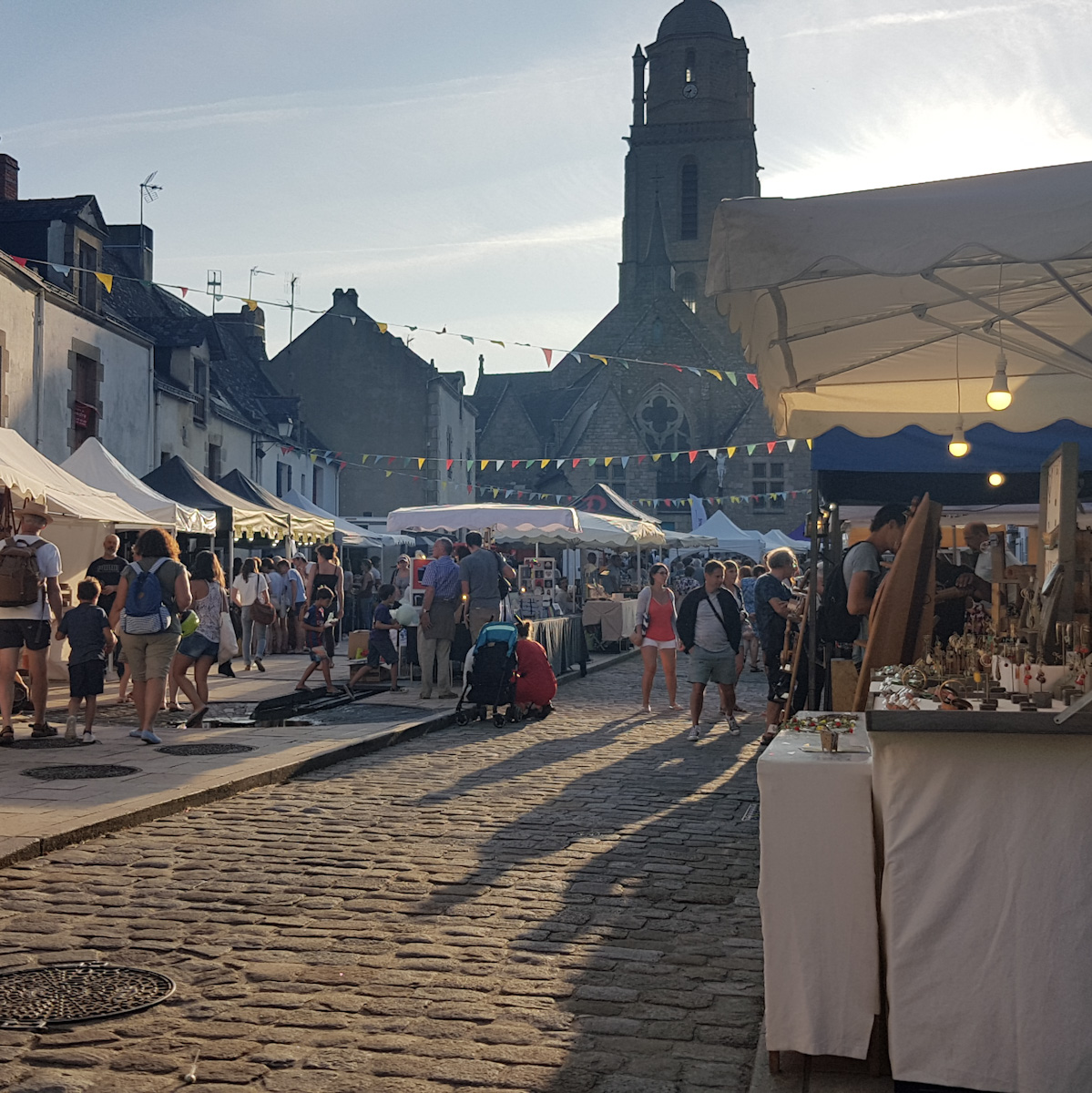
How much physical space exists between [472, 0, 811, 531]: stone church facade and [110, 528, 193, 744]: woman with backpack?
164ft

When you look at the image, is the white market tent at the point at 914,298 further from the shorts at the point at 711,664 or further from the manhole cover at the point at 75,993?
the shorts at the point at 711,664

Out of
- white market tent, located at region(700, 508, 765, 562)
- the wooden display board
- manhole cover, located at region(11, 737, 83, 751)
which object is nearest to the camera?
the wooden display board

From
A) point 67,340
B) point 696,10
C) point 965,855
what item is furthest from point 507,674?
point 696,10

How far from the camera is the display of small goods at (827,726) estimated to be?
13.1 ft

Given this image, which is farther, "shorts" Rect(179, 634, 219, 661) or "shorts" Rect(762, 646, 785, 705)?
"shorts" Rect(179, 634, 219, 661)

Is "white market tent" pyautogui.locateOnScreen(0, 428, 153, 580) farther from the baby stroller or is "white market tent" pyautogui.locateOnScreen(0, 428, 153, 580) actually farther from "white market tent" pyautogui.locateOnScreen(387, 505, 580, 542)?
"white market tent" pyautogui.locateOnScreen(387, 505, 580, 542)

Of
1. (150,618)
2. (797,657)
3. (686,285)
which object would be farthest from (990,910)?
(686,285)

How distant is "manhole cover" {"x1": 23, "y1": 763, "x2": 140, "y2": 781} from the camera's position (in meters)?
9.02

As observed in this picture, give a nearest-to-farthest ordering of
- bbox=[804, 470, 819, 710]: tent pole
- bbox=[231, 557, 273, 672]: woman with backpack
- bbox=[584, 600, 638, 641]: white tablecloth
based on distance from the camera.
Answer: bbox=[804, 470, 819, 710]: tent pole
bbox=[231, 557, 273, 672]: woman with backpack
bbox=[584, 600, 638, 641]: white tablecloth

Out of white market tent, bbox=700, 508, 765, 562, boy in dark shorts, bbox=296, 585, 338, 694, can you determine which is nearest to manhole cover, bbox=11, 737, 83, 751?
boy in dark shorts, bbox=296, 585, 338, 694

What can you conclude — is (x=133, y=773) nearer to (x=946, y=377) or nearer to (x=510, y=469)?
(x=946, y=377)

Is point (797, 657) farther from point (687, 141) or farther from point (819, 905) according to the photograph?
point (687, 141)

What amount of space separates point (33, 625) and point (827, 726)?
26.5ft

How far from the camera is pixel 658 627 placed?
14586 millimetres
